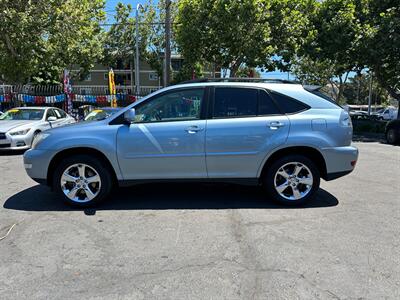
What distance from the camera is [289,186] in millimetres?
5613

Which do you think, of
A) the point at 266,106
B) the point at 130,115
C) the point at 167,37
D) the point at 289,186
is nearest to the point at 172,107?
the point at 130,115

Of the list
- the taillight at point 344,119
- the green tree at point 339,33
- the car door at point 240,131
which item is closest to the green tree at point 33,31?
the green tree at point 339,33

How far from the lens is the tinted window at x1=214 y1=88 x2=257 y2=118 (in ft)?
18.2

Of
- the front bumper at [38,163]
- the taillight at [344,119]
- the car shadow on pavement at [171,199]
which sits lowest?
the car shadow on pavement at [171,199]

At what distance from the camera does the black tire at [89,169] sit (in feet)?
18.1

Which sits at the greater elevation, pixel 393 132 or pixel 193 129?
pixel 193 129

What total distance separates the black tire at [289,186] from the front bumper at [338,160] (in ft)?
0.61

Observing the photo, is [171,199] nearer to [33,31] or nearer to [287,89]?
[287,89]

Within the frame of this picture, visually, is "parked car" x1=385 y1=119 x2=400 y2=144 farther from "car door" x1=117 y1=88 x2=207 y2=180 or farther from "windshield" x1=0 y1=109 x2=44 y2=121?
"windshield" x1=0 y1=109 x2=44 y2=121

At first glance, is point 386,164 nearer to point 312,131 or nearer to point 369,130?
point 312,131

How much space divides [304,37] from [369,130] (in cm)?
640

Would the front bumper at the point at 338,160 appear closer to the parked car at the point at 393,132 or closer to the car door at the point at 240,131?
the car door at the point at 240,131

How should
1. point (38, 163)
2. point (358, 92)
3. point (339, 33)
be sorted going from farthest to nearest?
1. point (358, 92)
2. point (339, 33)
3. point (38, 163)

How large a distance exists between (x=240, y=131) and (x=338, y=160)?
147cm
